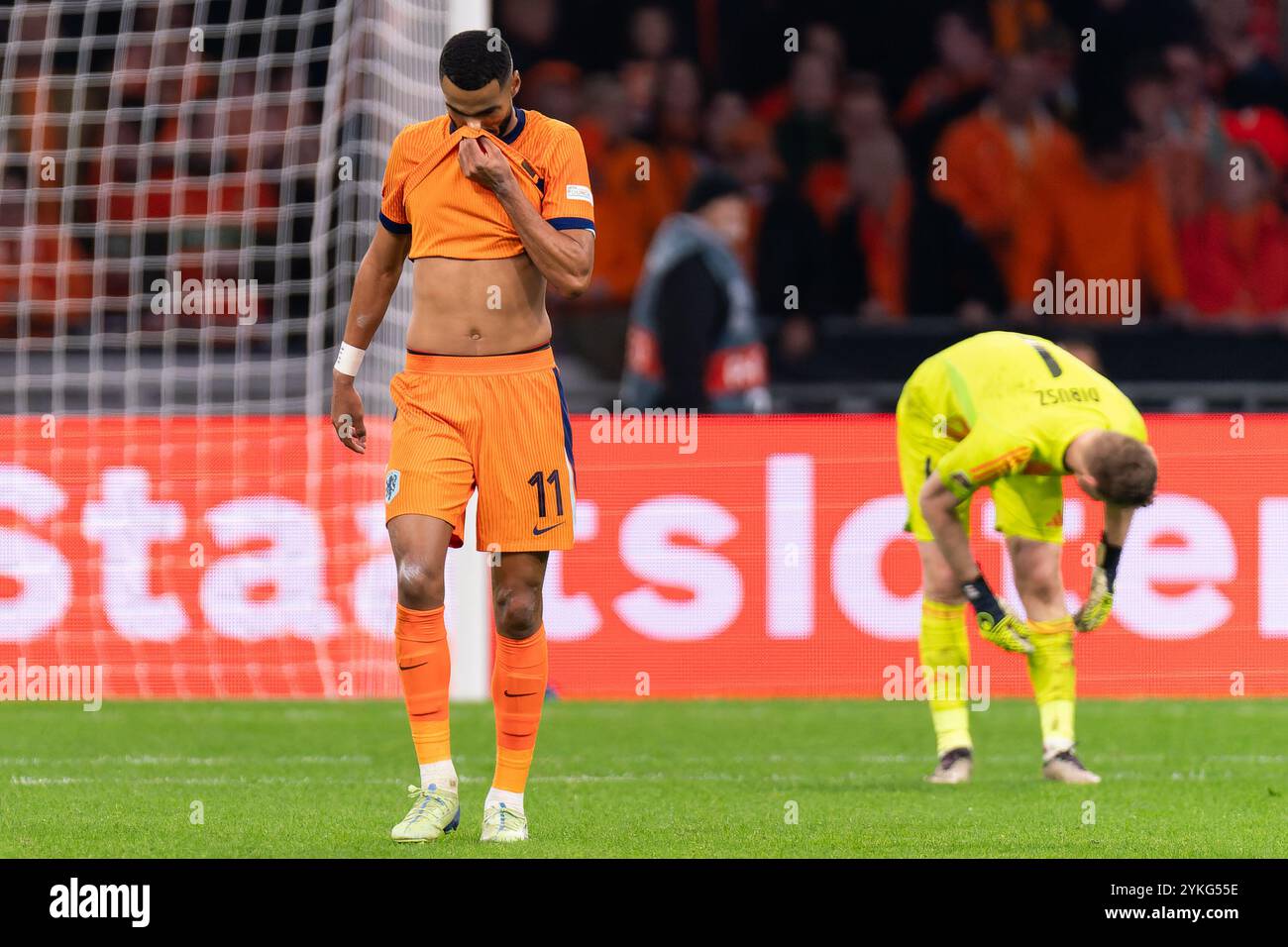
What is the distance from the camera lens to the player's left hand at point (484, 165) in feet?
18.2

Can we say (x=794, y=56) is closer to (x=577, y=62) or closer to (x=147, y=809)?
(x=577, y=62)

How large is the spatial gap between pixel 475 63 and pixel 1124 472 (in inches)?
95.6

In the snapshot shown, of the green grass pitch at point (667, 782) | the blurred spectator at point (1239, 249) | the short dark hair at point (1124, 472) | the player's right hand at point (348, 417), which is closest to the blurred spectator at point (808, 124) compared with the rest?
the blurred spectator at point (1239, 249)

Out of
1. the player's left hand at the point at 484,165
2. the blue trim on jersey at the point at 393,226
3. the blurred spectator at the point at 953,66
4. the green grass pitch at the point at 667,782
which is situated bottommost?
the green grass pitch at the point at 667,782

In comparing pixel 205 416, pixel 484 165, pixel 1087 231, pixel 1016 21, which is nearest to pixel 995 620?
pixel 484 165

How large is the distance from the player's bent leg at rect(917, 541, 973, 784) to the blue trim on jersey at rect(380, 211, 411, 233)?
251 cm

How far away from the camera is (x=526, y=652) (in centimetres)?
588

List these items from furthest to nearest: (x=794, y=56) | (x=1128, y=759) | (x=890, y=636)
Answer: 1. (x=794, y=56)
2. (x=890, y=636)
3. (x=1128, y=759)

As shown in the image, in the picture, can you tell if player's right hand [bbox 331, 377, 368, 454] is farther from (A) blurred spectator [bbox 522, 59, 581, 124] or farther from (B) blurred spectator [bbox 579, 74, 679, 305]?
(A) blurred spectator [bbox 522, 59, 581, 124]

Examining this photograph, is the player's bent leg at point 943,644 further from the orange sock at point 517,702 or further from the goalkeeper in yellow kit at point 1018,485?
the orange sock at point 517,702
